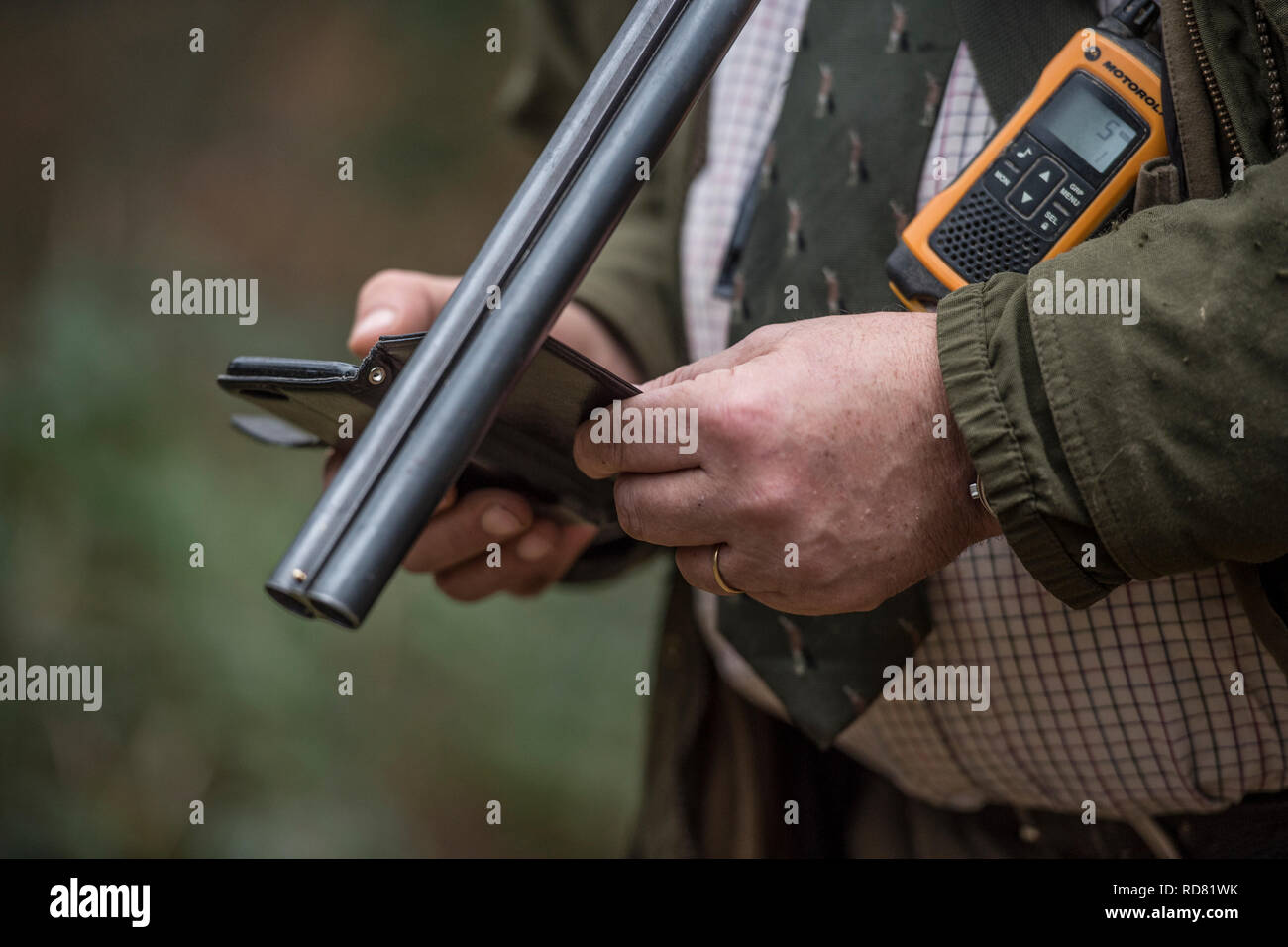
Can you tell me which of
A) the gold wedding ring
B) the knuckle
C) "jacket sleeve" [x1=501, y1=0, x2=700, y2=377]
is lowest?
the gold wedding ring

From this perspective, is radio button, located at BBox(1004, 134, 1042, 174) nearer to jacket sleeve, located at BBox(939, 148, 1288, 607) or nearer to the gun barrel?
jacket sleeve, located at BBox(939, 148, 1288, 607)

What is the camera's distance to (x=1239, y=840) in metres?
0.95

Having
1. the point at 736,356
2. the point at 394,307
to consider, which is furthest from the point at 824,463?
the point at 394,307

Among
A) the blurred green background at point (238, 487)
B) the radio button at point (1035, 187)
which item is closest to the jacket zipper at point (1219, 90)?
the radio button at point (1035, 187)

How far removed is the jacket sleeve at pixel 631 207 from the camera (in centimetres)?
126

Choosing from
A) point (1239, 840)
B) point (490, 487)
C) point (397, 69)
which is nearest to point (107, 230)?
point (397, 69)

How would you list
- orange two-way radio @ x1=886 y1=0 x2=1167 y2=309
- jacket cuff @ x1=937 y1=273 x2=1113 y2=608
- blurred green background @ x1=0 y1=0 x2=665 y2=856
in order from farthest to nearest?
blurred green background @ x1=0 y1=0 x2=665 y2=856 < orange two-way radio @ x1=886 y1=0 x2=1167 y2=309 < jacket cuff @ x1=937 y1=273 x2=1113 y2=608

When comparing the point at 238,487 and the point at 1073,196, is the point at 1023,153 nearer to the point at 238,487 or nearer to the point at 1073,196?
the point at 1073,196

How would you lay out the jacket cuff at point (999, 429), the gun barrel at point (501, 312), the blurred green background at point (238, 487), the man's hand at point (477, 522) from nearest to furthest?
the gun barrel at point (501, 312) < the jacket cuff at point (999, 429) < the man's hand at point (477, 522) < the blurred green background at point (238, 487)

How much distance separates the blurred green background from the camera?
Answer: 2.24m

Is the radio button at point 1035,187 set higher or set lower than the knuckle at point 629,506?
higher

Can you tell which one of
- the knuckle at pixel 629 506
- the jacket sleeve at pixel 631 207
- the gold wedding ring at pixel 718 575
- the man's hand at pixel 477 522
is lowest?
the gold wedding ring at pixel 718 575

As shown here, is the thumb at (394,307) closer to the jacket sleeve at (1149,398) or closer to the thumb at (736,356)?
the thumb at (736,356)

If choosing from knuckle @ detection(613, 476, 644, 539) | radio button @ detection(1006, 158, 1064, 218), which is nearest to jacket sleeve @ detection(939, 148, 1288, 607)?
radio button @ detection(1006, 158, 1064, 218)
